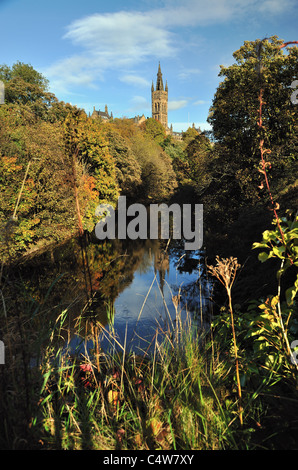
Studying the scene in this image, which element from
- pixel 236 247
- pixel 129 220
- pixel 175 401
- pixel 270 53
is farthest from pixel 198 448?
pixel 129 220

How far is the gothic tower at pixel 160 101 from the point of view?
4451 inches

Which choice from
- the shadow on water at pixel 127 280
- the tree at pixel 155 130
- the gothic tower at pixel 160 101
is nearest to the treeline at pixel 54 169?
the shadow on water at pixel 127 280

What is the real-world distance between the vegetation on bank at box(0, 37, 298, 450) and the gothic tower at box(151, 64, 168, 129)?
80014mm

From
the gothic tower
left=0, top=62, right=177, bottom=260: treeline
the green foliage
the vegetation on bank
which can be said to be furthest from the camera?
the gothic tower

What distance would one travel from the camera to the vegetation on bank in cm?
185

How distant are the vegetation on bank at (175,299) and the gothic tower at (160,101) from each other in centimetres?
8001

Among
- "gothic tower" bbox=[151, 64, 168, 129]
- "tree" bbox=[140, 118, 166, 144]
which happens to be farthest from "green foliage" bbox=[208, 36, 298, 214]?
"gothic tower" bbox=[151, 64, 168, 129]

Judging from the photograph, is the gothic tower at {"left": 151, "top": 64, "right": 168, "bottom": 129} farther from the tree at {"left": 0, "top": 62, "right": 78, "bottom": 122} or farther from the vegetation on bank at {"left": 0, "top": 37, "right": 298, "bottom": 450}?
the tree at {"left": 0, "top": 62, "right": 78, "bottom": 122}

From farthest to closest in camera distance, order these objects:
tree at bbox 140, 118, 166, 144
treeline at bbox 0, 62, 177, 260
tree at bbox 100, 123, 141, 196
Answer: tree at bbox 140, 118, 166, 144, tree at bbox 100, 123, 141, 196, treeline at bbox 0, 62, 177, 260

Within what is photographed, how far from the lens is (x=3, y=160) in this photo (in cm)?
1241

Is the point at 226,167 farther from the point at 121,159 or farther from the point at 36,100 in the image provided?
the point at 36,100

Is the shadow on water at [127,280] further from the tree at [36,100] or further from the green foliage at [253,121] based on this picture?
the tree at [36,100]

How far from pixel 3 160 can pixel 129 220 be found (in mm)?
18530
